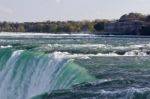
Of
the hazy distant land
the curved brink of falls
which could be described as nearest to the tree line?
the hazy distant land

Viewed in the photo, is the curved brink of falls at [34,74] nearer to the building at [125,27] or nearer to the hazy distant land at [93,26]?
the hazy distant land at [93,26]

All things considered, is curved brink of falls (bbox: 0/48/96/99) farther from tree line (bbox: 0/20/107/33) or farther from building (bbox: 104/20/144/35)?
tree line (bbox: 0/20/107/33)

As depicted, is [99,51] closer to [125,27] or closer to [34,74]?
[34,74]

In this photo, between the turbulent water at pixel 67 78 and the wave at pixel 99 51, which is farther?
the wave at pixel 99 51

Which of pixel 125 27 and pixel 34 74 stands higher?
pixel 34 74

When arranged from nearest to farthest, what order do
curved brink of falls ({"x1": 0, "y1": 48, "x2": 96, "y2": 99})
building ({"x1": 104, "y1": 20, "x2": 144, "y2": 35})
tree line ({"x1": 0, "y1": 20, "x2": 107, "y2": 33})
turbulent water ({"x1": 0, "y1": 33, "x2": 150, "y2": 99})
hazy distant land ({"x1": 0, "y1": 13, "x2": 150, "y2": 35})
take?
turbulent water ({"x1": 0, "y1": 33, "x2": 150, "y2": 99})
curved brink of falls ({"x1": 0, "y1": 48, "x2": 96, "y2": 99})
building ({"x1": 104, "y1": 20, "x2": 144, "y2": 35})
hazy distant land ({"x1": 0, "y1": 13, "x2": 150, "y2": 35})
tree line ({"x1": 0, "y1": 20, "x2": 107, "y2": 33})

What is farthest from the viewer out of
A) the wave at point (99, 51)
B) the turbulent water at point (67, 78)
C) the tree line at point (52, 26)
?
the tree line at point (52, 26)

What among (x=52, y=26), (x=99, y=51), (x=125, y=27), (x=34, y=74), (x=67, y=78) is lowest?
(x=52, y=26)

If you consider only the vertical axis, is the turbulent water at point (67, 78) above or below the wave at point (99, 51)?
above

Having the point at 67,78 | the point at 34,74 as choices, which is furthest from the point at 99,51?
the point at 67,78

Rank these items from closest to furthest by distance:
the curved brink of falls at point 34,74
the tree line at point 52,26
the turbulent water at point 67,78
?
the turbulent water at point 67,78, the curved brink of falls at point 34,74, the tree line at point 52,26

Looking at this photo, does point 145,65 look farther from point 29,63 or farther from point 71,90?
point 71,90

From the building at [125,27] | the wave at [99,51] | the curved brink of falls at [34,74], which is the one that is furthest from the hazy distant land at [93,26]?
the curved brink of falls at [34,74]

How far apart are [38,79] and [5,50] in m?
7.84
